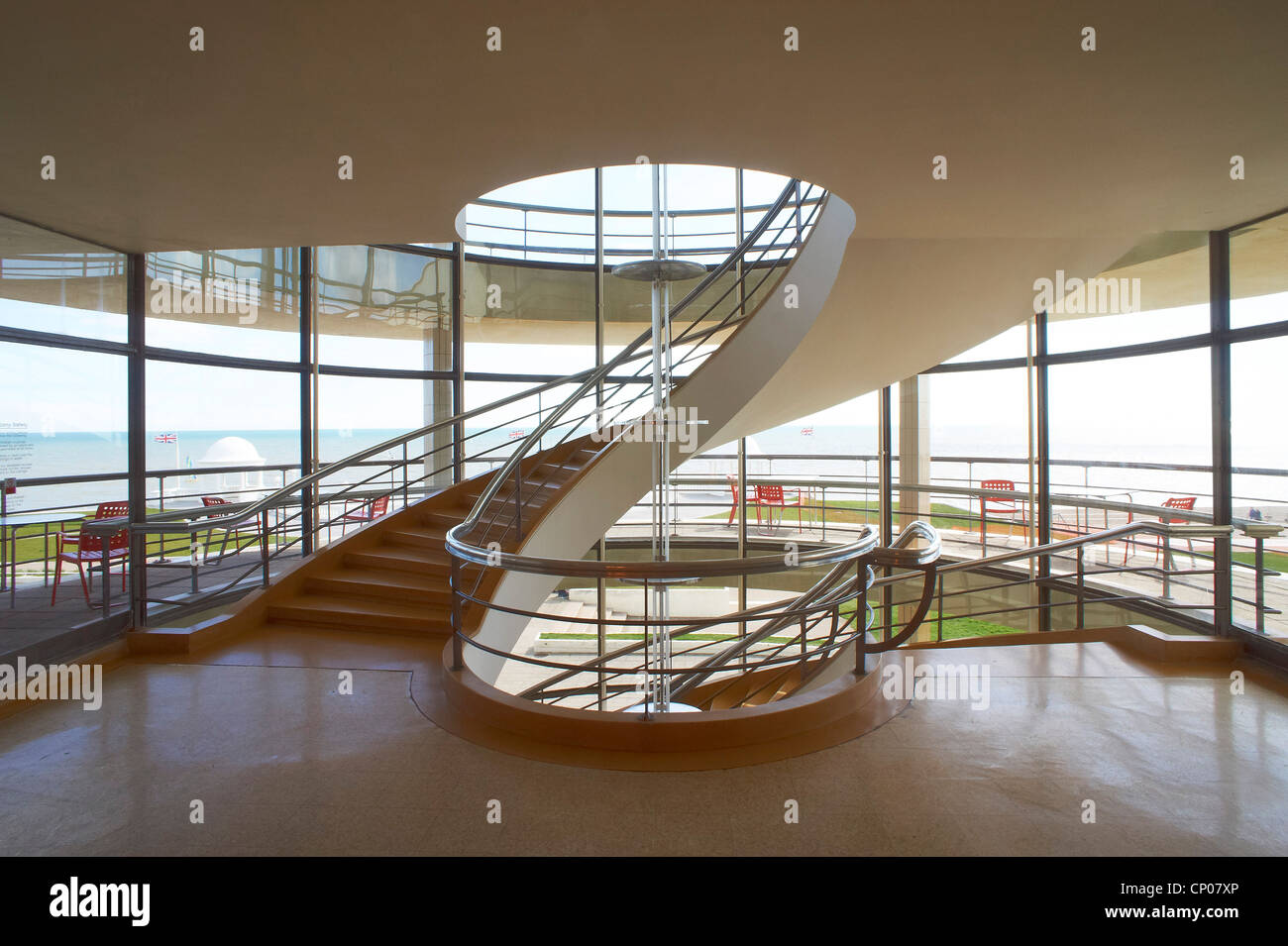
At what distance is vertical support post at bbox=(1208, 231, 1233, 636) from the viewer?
424cm

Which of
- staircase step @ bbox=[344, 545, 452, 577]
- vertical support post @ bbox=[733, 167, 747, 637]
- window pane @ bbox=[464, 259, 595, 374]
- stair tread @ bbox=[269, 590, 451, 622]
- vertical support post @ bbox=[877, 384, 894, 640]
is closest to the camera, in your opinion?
stair tread @ bbox=[269, 590, 451, 622]

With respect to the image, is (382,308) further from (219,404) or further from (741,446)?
(741,446)

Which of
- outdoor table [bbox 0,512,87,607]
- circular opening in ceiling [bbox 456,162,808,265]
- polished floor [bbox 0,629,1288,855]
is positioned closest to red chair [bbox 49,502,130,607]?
outdoor table [bbox 0,512,87,607]

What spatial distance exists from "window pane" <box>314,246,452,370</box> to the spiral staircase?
96cm

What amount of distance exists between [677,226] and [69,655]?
20.5ft

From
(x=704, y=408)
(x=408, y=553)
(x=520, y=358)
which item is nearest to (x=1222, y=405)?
(x=704, y=408)

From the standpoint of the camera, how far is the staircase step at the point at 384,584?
4918 mm

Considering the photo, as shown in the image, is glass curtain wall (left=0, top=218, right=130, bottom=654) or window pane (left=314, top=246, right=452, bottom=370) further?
window pane (left=314, top=246, right=452, bottom=370)

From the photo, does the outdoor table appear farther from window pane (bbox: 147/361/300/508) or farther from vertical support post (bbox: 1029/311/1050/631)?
vertical support post (bbox: 1029/311/1050/631)

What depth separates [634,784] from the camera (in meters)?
2.66

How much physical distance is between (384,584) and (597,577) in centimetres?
267
